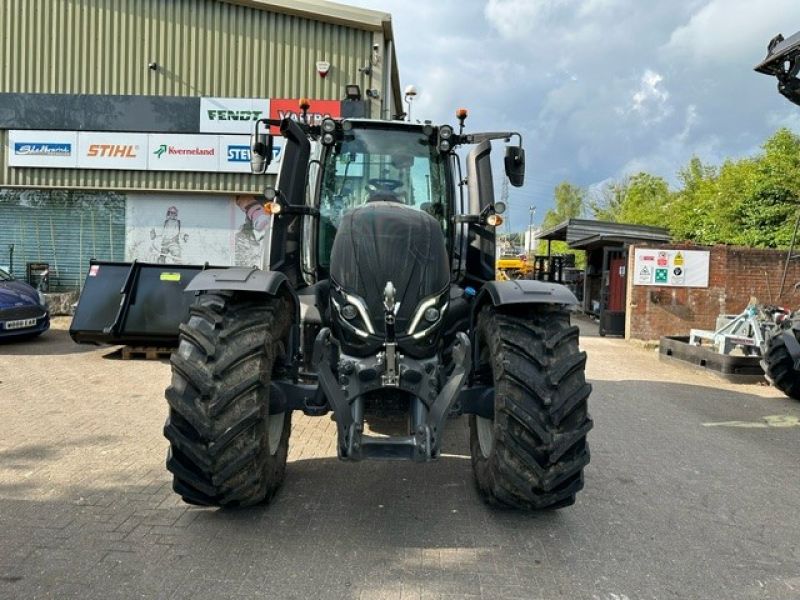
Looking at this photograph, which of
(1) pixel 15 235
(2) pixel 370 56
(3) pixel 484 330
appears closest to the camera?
(3) pixel 484 330

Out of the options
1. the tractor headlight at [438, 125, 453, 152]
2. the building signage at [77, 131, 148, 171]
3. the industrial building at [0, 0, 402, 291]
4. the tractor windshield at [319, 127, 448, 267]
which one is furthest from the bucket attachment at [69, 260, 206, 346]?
the building signage at [77, 131, 148, 171]

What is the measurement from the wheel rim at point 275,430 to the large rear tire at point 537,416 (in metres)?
1.34

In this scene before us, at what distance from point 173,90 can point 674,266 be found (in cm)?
1134

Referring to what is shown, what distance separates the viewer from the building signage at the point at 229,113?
14781 millimetres

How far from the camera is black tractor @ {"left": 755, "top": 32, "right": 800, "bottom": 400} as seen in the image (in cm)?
689

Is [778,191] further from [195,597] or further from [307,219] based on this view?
[195,597]

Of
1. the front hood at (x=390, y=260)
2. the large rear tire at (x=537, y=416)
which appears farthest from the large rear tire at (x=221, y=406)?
the large rear tire at (x=537, y=416)

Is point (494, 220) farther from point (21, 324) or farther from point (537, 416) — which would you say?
point (21, 324)

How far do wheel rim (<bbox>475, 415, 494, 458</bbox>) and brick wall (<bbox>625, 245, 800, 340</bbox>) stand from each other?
1006 centimetres

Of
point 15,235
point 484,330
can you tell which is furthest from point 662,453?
point 15,235

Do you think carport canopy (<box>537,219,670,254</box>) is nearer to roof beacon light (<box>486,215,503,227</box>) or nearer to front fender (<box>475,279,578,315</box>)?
roof beacon light (<box>486,215,503,227</box>)

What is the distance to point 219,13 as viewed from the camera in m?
14.6

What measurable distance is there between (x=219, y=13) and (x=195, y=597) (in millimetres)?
14227

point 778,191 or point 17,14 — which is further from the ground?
point 17,14
